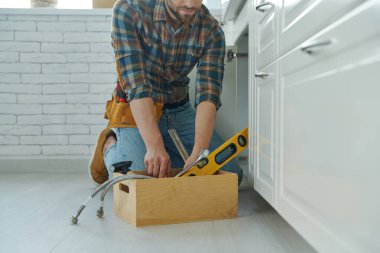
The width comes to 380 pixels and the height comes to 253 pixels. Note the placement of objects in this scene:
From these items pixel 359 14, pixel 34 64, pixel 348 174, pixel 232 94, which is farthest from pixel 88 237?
pixel 34 64

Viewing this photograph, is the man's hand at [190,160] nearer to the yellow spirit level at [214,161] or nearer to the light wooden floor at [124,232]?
the yellow spirit level at [214,161]

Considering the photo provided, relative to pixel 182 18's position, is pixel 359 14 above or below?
below

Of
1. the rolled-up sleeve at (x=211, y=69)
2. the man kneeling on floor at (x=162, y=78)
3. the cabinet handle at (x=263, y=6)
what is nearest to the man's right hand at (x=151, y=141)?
the man kneeling on floor at (x=162, y=78)

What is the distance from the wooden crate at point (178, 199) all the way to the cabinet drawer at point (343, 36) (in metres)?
0.49

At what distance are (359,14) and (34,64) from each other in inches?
80.9

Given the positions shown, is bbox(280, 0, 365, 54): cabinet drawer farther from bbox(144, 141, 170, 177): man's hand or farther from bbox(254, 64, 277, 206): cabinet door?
bbox(144, 141, 170, 177): man's hand

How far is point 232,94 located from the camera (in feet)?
6.24

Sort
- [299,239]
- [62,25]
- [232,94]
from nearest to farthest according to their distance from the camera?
[299,239] < [232,94] < [62,25]

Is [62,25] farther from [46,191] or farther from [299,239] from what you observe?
[299,239]

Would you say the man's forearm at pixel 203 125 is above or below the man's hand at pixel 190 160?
above

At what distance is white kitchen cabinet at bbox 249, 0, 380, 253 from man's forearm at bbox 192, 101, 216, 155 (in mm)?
315

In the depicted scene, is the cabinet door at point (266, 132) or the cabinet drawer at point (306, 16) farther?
the cabinet door at point (266, 132)

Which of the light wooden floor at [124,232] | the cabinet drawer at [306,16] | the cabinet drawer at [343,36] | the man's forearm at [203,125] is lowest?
the light wooden floor at [124,232]

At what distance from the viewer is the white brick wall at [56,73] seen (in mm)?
2211
